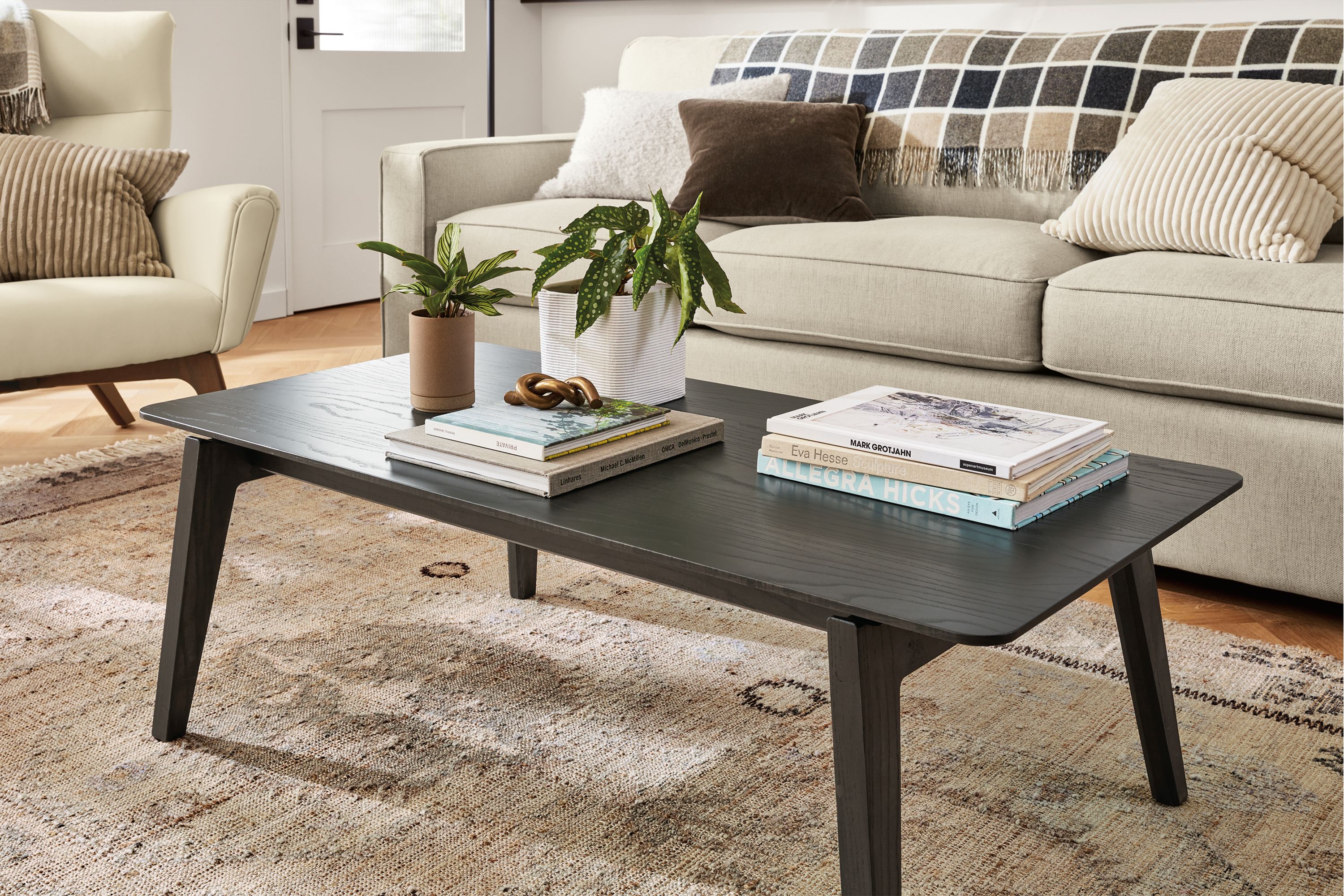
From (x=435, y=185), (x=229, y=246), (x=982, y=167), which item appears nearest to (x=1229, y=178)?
(x=982, y=167)

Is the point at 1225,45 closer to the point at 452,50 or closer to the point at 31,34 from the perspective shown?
the point at 31,34

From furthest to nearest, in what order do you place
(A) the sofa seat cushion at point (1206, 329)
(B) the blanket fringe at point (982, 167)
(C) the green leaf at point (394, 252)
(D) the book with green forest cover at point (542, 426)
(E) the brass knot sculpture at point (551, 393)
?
(B) the blanket fringe at point (982, 167), (A) the sofa seat cushion at point (1206, 329), (C) the green leaf at point (394, 252), (E) the brass knot sculpture at point (551, 393), (D) the book with green forest cover at point (542, 426)

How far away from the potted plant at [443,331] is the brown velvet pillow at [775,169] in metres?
1.22

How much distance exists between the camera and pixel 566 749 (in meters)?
1.49

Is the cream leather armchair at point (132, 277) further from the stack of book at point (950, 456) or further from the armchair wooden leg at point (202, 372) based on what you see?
the stack of book at point (950, 456)

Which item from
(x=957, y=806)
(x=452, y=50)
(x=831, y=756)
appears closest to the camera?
(x=957, y=806)

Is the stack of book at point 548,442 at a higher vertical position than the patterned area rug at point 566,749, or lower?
higher

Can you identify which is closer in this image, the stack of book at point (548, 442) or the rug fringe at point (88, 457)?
the stack of book at point (548, 442)

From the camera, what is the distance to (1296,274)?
1933 millimetres

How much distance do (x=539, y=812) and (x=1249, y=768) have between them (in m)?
0.81

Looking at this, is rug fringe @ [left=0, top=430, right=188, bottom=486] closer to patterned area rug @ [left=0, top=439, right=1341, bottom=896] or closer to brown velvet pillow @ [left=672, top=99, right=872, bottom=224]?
patterned area rug @ [left=0, top=439, right=1341, bottom=896]

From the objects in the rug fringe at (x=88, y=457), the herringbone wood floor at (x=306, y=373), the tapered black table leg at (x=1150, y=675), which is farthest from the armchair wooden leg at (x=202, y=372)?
the tapered black table leg at (x=1150, y=675)

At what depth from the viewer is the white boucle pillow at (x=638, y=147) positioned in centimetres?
299

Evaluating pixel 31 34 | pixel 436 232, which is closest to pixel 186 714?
pixel 436 232
